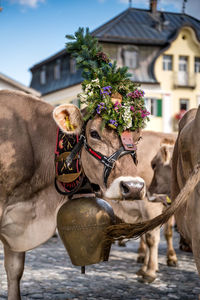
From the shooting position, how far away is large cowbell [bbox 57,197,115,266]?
3734mm

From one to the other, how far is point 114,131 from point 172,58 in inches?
1049

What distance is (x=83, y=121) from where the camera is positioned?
12.7 feet

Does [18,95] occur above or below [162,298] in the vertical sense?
above

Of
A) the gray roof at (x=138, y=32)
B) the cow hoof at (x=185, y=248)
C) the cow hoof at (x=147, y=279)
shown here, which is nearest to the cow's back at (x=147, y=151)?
the cow hoof at (x=147, y=279)

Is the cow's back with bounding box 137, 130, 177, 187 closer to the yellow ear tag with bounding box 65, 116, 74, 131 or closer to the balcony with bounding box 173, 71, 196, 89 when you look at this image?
the yellow ear tag with bounding box 65, 116, 74, 131

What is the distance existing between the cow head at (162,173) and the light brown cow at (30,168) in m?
2.95

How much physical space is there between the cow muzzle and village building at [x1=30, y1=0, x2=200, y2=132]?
23591mm

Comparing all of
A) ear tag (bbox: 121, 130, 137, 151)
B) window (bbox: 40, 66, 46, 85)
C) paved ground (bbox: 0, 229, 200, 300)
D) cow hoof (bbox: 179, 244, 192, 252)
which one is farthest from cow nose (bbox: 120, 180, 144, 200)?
window (bbox: 40, 66, 46, 85)

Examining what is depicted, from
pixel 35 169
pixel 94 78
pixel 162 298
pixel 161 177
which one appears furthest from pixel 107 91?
pixel 161 177

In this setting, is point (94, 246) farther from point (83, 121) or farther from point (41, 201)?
point (83, 121)

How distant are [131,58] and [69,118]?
24720 mm

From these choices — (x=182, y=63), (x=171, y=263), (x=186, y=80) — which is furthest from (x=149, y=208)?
(x=182, y=63)

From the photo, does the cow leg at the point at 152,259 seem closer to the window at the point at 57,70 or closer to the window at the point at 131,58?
the window at the point at 131,58

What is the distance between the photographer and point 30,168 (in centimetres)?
404
